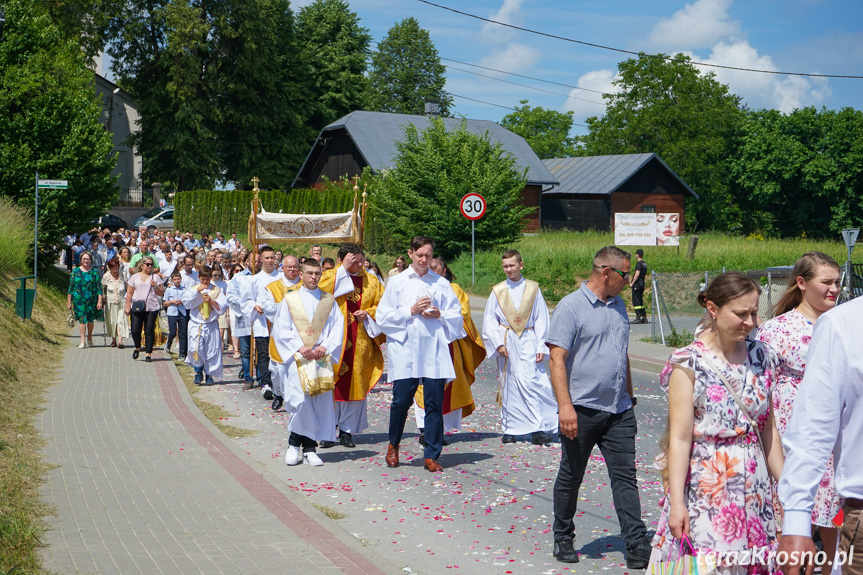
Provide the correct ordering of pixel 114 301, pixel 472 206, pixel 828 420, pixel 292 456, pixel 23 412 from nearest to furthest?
pixel 828 420 < pixel 292 456 < pixel 23 412 < pixel 114 301 < pixel 472 206

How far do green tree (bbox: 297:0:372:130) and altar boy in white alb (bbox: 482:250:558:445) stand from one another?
5823cm

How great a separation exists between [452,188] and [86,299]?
53.5 ft

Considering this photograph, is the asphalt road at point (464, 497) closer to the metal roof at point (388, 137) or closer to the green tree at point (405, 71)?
the metal roof at point (388, 137)

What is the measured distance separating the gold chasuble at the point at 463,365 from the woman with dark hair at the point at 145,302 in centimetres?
788

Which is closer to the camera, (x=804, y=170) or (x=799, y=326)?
(x=799, y=326)

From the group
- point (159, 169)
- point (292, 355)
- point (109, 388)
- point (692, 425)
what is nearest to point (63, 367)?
point (109, 388)

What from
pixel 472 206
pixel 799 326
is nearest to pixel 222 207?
pixel 472 206

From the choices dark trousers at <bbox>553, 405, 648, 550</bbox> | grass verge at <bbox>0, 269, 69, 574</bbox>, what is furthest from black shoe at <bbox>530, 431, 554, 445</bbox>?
grass verge at <bbox>0, 269, 69, 574</bbox>

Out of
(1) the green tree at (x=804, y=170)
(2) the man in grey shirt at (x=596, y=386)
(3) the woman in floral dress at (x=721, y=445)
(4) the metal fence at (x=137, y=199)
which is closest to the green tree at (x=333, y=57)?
(4) the metal fence at (x=137, y=199)

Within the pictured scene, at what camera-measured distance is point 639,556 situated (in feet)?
18.7

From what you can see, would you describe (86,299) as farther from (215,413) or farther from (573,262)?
(573,262)

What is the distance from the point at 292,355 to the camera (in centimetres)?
900

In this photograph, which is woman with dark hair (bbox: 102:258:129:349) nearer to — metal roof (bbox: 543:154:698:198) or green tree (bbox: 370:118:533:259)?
green tree (bbox: 370:118:533:259)

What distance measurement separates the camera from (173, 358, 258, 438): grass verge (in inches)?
412
